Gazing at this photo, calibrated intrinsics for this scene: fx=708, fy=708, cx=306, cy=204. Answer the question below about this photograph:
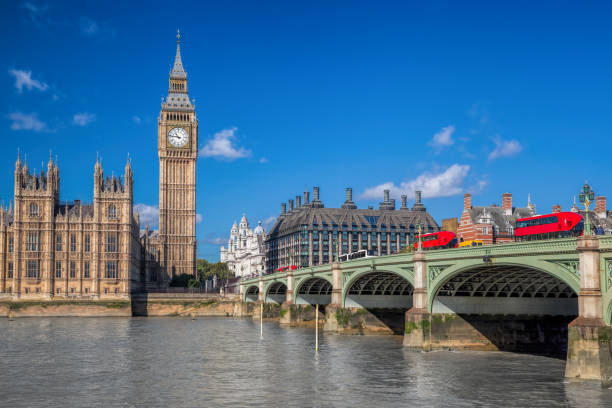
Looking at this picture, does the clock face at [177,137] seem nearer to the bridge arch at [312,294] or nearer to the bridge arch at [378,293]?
the bridge arch at [312,294]

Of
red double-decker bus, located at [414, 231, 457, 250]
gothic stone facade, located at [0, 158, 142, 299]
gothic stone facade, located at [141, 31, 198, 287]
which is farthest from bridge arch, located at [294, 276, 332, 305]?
gothic stone facade, located at [141, 31, 198, 287]

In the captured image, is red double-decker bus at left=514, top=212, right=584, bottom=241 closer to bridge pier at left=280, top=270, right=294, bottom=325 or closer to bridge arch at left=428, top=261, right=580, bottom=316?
bridge arch at left=428, top=261, right=580, bottom=316

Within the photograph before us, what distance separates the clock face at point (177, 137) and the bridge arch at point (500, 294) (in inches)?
4433

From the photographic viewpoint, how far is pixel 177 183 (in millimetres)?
159750

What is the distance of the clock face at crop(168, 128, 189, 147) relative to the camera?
16088cm

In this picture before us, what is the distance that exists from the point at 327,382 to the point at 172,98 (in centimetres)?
13148

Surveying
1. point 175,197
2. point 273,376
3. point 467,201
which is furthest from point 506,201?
point 175,197

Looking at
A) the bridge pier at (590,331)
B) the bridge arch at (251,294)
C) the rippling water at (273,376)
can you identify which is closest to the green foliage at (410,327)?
the rippling water at (273,376)

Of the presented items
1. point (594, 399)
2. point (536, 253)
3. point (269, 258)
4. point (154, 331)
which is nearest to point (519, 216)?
point (154, 331)

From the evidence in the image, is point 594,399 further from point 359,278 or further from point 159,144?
point 159,144

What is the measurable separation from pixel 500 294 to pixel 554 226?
7414 mm

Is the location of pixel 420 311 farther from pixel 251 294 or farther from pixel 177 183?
pixel 177 183

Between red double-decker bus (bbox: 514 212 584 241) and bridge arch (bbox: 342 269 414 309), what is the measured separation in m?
14.8

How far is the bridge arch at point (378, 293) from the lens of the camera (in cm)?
7494
